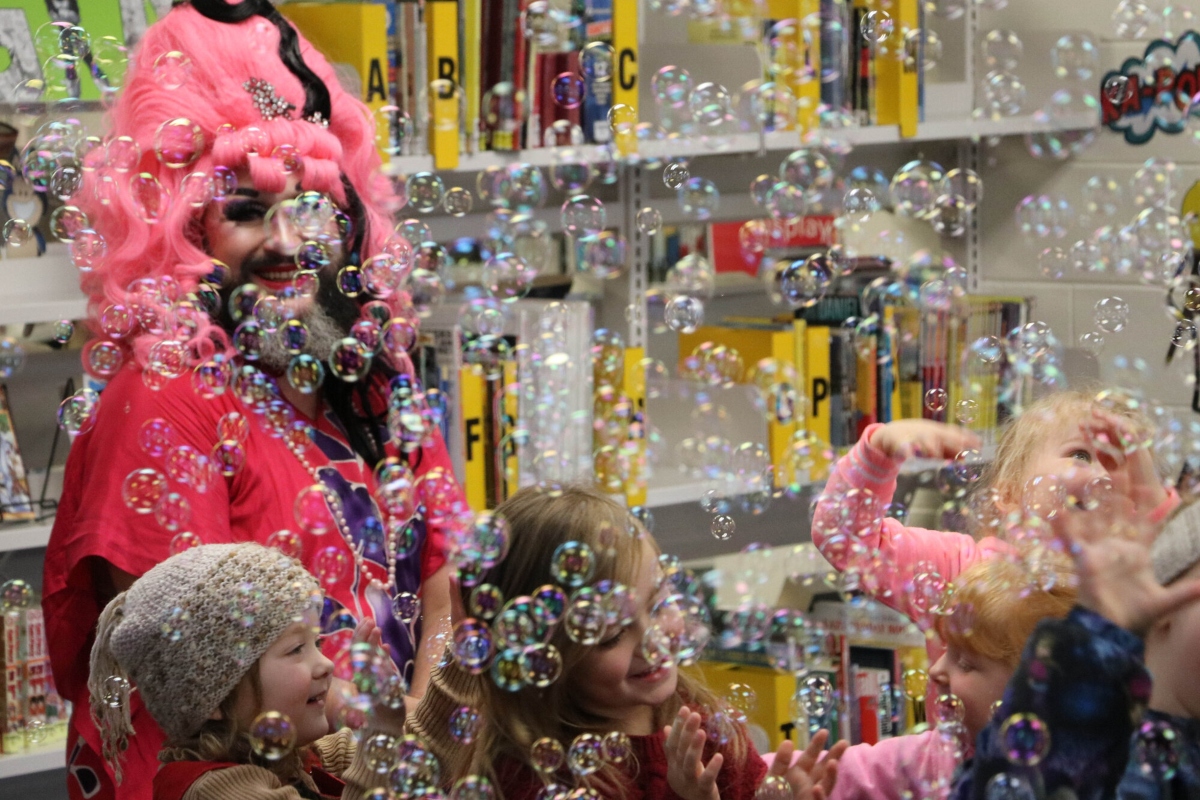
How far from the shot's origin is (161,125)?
1575mm

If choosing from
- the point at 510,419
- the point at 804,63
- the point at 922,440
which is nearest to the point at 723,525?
the point at 922,440

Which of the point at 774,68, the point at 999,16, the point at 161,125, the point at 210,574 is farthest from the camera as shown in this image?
the point at 999,16

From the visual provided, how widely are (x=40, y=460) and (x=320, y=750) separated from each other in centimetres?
99

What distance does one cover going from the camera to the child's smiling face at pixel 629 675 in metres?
1.18

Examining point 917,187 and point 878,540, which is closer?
point 878,540

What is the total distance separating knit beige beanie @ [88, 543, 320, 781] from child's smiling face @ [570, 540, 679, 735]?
26cm

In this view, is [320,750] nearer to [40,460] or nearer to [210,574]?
[210,574]

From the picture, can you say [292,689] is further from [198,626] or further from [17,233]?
[17,233]

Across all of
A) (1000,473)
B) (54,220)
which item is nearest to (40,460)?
(54,220)

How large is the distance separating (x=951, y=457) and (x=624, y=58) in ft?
3.85

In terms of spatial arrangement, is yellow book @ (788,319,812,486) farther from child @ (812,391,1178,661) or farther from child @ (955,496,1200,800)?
child @ (955,496,1200,800)

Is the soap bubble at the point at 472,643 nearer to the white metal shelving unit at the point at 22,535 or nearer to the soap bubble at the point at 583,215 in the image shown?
the soap bubble at the point at 583,215

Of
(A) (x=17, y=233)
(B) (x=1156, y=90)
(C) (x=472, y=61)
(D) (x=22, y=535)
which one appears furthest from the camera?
(B) (x=1156, y=90)

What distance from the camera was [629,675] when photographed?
1.20 metres
